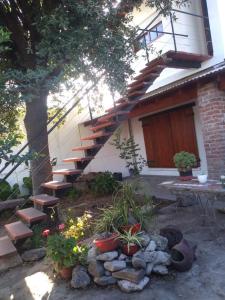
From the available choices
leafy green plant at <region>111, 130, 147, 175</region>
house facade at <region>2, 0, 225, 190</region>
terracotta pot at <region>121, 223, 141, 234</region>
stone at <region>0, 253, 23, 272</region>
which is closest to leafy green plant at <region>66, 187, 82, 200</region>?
house facade at <region>2, 0, 225, 190</region>

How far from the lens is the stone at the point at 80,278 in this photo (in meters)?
3.28

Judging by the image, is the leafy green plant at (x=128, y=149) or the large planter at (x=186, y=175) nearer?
the large planter at (x=186, y=175)

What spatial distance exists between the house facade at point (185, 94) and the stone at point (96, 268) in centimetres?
265

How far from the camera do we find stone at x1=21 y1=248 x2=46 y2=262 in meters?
4.45

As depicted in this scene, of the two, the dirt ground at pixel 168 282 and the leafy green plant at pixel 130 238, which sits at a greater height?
the leafy green plant at pixel 130 238

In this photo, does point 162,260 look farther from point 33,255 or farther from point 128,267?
point 33,255

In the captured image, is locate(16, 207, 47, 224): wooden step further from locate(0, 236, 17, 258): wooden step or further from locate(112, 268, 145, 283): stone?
locate(112, 268, 145, 283): stone

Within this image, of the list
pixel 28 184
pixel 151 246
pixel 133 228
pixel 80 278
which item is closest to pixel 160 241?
pixel 151 246

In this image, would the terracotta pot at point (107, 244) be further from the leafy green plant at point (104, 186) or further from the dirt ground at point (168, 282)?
the leafy green plant at point (104, 186)

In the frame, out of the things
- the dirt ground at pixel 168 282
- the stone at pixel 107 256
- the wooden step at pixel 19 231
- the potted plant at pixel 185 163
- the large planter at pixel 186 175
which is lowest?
the dirt ground at pixel 168 282

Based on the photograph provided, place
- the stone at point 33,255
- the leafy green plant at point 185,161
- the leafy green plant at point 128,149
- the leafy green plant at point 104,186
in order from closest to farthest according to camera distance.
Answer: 1. the stone at point 33,255
2. the leafy green plant at point 185,161
3. the leafy green plant at point 128,149
4. the leafy green plant at point 104,186

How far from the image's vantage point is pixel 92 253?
11.7 ft

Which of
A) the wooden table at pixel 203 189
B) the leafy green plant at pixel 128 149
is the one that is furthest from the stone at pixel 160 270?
the leafy green plant at pixel 128 149

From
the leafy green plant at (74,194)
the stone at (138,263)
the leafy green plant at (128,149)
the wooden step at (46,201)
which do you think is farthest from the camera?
the leafy green plant at (74,194)
